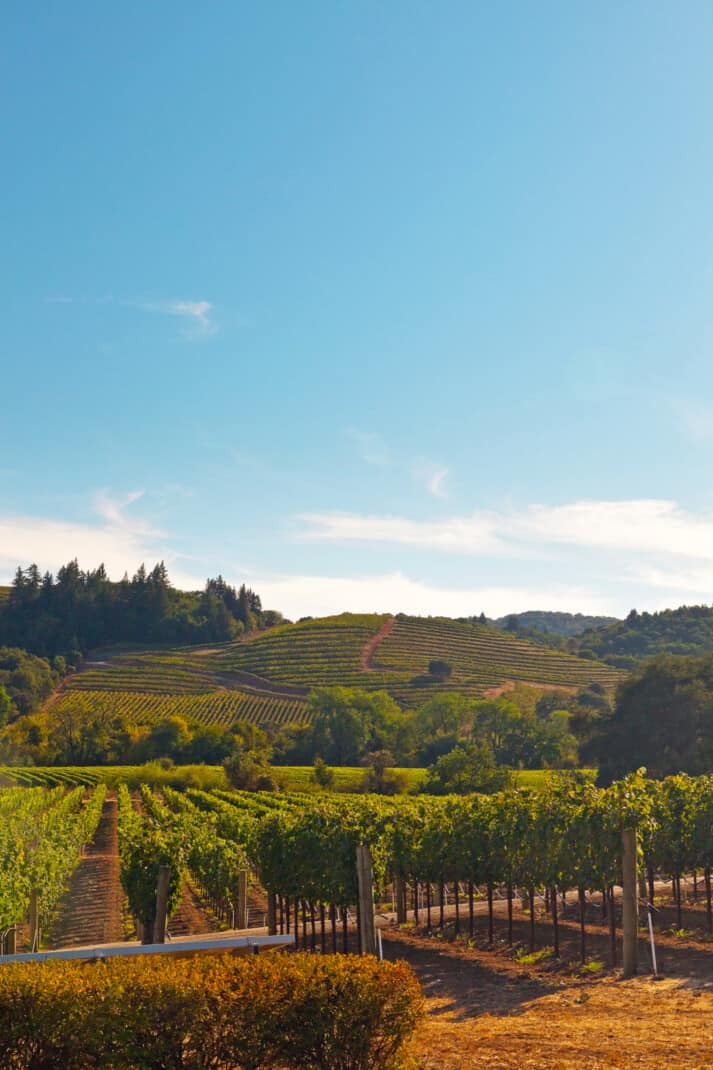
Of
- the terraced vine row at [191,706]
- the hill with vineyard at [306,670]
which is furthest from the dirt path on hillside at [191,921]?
the hill with vineyard at [306,670]

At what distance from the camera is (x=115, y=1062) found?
7.24m

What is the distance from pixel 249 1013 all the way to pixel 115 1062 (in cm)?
123

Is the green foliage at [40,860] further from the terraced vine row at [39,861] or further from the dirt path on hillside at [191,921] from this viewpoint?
the dirt path on hillside at [191,921]

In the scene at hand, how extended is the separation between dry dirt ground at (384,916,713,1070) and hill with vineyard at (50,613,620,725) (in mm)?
99984

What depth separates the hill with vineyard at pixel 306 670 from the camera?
124125 millimetres

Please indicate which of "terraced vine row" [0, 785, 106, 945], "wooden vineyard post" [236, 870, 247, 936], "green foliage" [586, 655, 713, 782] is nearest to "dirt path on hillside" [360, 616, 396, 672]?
"green foliage" [586, 655, 713, 782]

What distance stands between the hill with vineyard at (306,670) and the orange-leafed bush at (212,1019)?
10874cm

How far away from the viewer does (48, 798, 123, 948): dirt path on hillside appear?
80.8ft

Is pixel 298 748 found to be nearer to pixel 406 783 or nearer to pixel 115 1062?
pixel 406 783

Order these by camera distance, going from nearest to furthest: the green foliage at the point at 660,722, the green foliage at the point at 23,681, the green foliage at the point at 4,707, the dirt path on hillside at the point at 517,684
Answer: the green foliage at the point at 660,722 < the green foliage at the point at 4,707 < the dirt path on hillside at the point at 517,684 < the green foliage at the point at 23,681

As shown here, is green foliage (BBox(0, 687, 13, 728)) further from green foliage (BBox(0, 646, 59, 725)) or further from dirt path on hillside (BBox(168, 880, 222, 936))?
dirt path on hillside (BBox(168, 880, 222, 936))

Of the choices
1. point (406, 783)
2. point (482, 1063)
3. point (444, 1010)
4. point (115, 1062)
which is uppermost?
point (115, 1062)

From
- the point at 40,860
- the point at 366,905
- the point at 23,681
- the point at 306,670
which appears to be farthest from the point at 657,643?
the point at 366,905

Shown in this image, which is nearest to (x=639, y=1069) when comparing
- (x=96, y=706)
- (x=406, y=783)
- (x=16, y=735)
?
(x=406, y=783)
